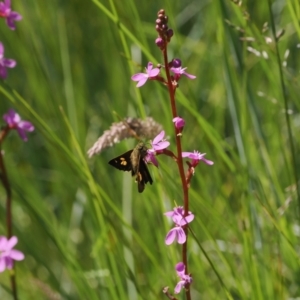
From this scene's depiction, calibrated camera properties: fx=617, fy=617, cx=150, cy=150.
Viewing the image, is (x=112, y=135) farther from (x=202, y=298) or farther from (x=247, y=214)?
(x=202, y=298)

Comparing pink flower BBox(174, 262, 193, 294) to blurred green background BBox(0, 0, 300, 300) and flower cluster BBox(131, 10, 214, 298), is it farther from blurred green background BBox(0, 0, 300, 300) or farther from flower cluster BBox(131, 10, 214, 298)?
blurred green background BBox(0, 0, 300, 300)

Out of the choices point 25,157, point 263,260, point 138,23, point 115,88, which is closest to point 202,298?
point 263,260

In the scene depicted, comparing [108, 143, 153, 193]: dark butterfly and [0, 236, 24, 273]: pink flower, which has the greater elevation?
[108, 143, 153, 193]: dark butterfly

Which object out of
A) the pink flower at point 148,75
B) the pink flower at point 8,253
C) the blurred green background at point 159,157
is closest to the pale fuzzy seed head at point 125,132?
the blurred green background at point 159,157

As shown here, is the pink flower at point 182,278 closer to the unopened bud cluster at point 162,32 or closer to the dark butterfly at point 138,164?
the dark butterfly at point 138,164

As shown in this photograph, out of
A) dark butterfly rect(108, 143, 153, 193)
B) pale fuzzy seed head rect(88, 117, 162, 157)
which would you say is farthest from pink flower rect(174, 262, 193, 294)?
pale fuzzy seed head rect(88, 117, 162, 157)
